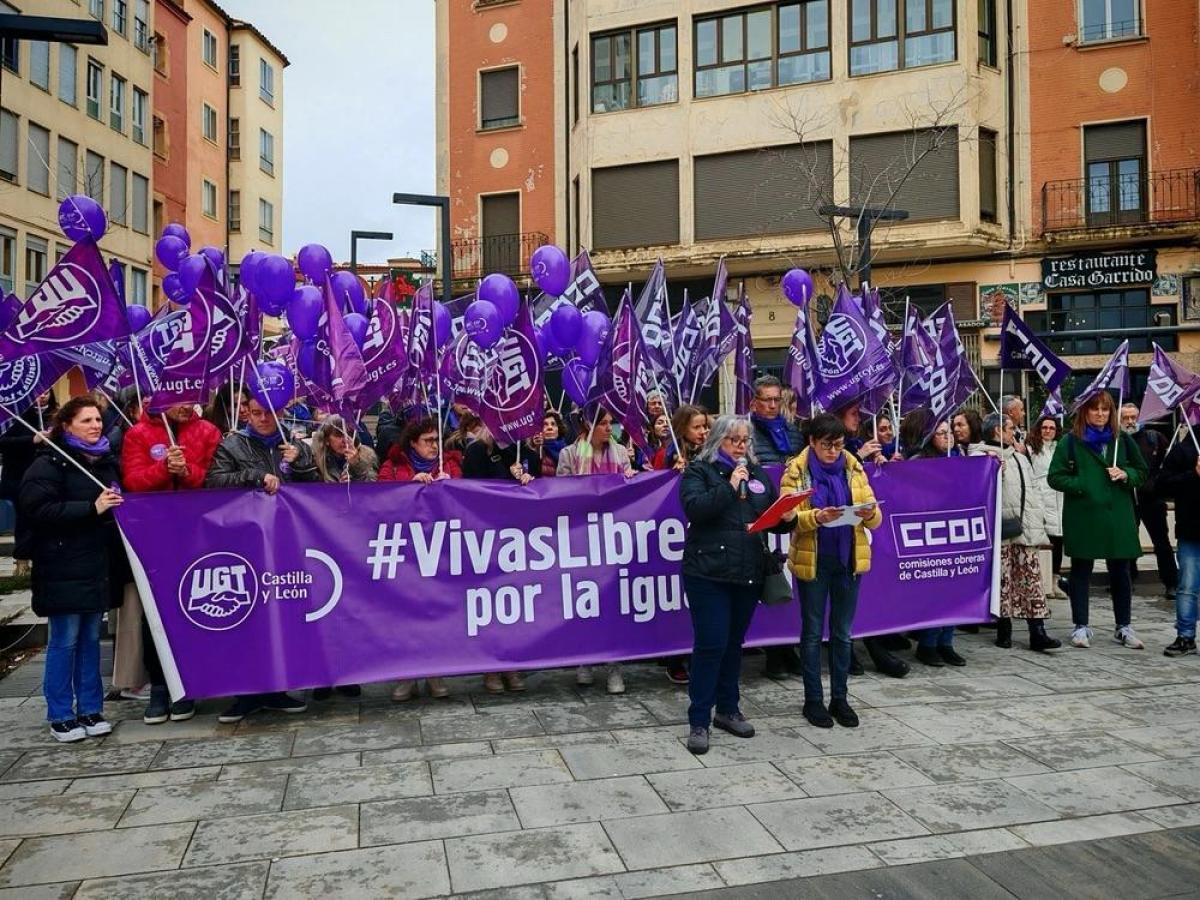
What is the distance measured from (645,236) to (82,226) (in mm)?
18466

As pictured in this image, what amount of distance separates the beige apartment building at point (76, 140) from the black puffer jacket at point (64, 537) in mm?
21797

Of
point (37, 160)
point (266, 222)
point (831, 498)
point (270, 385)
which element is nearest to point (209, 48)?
point (266, 222)

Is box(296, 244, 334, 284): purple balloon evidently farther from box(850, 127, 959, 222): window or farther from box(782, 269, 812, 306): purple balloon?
box(850, 127, 959, 222): window

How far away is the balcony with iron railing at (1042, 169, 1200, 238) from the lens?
22078 millimetres

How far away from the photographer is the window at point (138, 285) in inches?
1348

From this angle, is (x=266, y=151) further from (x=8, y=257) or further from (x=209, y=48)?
(x=8, y=257)

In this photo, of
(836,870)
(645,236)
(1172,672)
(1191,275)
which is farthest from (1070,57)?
(836,870)

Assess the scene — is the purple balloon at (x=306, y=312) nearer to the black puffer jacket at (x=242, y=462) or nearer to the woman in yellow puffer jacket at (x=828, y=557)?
the black puffer jacket at (x=242, y=462)

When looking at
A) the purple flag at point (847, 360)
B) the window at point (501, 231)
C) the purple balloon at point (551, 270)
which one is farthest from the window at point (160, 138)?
the purple flag at point (847, 360)

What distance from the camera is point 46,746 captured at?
5.83 meters

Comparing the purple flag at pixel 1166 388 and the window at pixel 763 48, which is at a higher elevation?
the window at pixel 763 48

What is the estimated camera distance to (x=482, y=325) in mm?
8000

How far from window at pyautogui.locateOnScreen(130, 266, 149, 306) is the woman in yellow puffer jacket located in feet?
108

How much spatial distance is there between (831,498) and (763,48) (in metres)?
20.9
